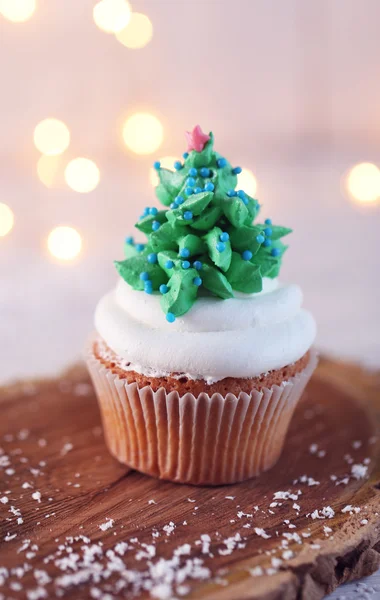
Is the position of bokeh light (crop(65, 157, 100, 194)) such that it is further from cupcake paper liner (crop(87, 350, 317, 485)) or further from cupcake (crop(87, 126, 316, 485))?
cupcake paper liner (crop(87, 350, 317, 485))

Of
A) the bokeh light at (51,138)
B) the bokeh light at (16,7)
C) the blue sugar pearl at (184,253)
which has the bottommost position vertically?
the blue sugar pearl at (184,253)

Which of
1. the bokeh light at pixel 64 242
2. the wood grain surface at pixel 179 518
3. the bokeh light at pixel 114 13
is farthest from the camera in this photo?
the bokeh light at pixel 64 242

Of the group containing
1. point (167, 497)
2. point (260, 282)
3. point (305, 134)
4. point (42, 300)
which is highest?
point (305, 134)

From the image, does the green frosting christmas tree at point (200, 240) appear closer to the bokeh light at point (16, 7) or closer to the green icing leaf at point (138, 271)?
the green icing leaf at point (138, 271)

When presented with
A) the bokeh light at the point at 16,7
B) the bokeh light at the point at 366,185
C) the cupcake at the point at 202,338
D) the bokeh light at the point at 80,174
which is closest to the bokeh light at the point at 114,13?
the bokeh light at the point at 16,7

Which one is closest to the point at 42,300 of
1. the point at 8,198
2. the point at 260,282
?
the point at 8,198

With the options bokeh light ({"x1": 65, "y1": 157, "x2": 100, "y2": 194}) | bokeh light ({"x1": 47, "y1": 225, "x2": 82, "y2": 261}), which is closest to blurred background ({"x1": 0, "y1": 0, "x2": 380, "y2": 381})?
bokeh light ({"x1": 65, "y1": 157, "x2": 100, "y2": 194})

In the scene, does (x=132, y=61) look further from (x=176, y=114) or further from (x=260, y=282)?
(x=260, y=282)
